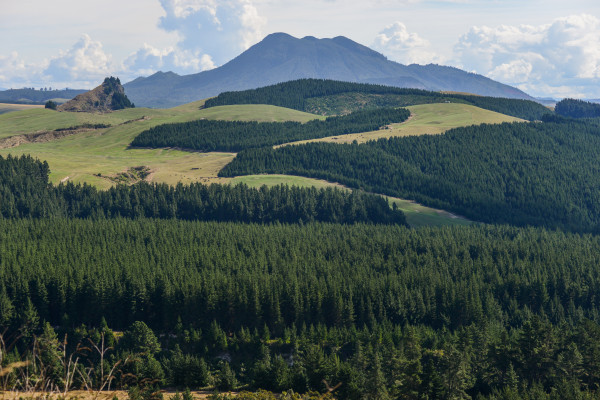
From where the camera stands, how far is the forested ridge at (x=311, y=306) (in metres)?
85.9

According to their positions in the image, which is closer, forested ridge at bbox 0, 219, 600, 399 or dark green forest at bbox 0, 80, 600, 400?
dark green forest at bbox 0, 80, 600, 400

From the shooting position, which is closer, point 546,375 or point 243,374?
point 546,375

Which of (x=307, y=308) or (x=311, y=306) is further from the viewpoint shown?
(x=311, y=306)

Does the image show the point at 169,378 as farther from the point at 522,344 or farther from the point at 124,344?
the point at 522,344

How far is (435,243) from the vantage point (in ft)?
542

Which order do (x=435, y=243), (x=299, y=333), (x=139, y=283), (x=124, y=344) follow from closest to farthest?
(x=124, y=344) < (x=299, y=333) < (x=139, y=283) < (x=435, y=243)

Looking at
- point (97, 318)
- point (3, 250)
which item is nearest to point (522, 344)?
point (97, 318)

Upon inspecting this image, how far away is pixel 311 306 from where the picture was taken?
396 ft

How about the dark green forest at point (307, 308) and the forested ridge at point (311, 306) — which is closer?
the dark green forest at point (307, 308)

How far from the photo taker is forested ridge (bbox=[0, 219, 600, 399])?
282 ft

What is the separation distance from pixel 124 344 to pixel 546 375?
7249cm

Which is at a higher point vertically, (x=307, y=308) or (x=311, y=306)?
(x=311, y=306)

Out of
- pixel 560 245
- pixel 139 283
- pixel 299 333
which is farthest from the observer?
pixel 560 245

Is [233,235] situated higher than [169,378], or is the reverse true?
[233,235]
